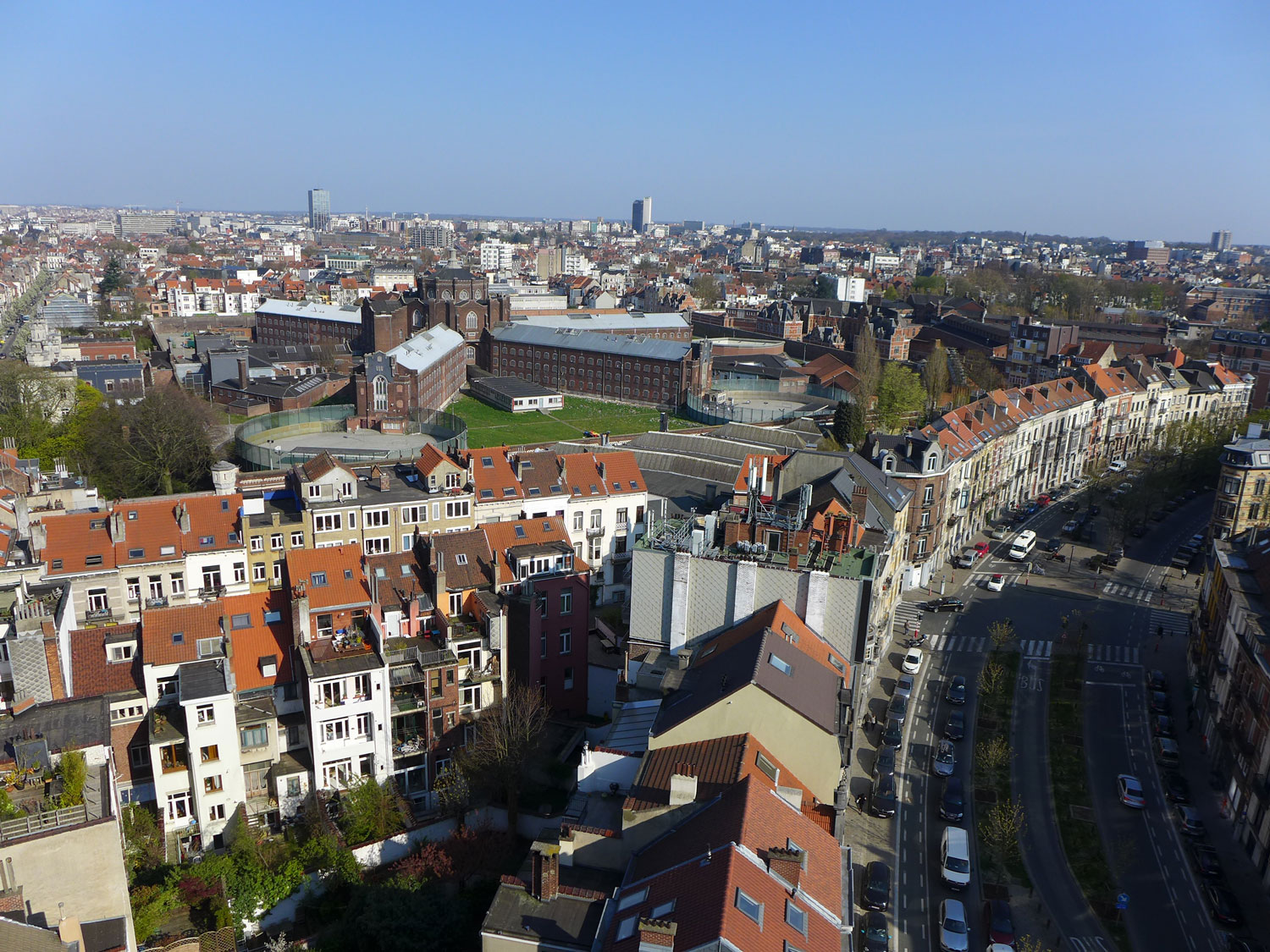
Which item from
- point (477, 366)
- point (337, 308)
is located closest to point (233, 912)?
point (477, 366)

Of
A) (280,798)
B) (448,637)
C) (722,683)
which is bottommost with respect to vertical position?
(280,798)

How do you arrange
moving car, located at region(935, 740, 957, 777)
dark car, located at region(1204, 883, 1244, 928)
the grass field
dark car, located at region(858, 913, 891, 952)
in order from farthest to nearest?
the grass field
moving car, located at region(935, 740, 957, 777)
dark car, located at region(1204, 883, 1244, 928)
dark car, located at region(858, 913, 891, 952)

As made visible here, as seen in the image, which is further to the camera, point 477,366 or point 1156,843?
point 477,366

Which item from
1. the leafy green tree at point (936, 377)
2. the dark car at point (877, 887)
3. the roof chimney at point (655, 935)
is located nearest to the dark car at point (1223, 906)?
the dark car at point (877, 887)

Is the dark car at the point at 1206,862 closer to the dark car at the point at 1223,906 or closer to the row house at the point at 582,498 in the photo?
the dark car at the point at 1223,906

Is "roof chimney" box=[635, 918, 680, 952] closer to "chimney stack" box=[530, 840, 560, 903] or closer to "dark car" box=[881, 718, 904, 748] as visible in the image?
"chimney stack" box=[530, 840, 560, 903]

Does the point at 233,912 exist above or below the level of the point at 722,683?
below

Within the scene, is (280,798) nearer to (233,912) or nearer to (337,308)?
(233,912)

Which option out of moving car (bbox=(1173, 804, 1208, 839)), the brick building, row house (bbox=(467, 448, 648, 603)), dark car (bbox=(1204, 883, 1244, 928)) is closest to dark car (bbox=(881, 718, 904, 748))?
moving car (bbox=(1173, 804, 1208, 839))
